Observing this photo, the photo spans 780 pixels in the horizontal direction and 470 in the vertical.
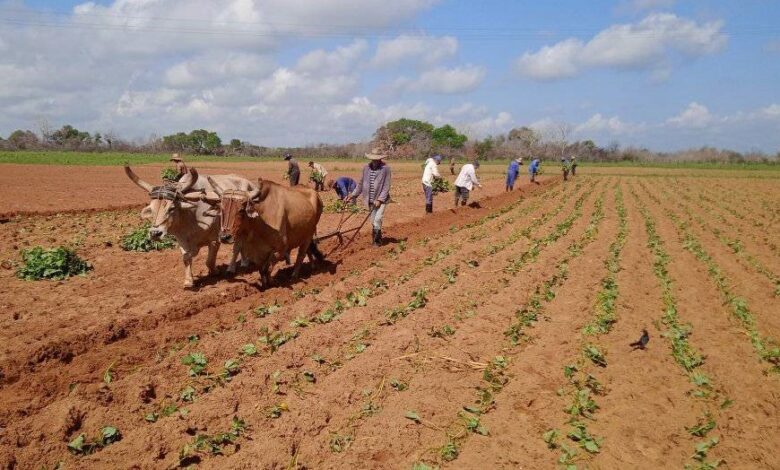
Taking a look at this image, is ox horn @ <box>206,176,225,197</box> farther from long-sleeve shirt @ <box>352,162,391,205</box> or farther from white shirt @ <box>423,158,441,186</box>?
white shirt @ <box>423,158,441,186</box>

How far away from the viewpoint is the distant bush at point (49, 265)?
9880 mm

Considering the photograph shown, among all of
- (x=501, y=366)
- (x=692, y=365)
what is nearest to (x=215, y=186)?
(x=501, y=366)

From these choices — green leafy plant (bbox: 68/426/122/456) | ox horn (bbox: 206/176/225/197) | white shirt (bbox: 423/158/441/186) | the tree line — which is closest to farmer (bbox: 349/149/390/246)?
ox horn (bbox: 206/176/225/197)

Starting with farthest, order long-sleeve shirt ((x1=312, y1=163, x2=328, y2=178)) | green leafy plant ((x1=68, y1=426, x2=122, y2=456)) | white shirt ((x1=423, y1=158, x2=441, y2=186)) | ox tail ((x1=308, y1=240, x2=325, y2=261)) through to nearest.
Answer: long-sleeve shirt ((x1=312, y1=163, x2=328, y2=178))
white shirt ((x1=423, y1=158, x2=441, y2=186))
ox tail ((x1=308, y1=240, x2=325, y2=261))
green leafy plant ((x1=68, y1=426, x2=122, y2=456))

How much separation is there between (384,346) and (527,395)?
6.09 feet

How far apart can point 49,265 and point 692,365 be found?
10591 millimetres

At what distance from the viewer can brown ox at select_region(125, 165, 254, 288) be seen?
8633 millimetres

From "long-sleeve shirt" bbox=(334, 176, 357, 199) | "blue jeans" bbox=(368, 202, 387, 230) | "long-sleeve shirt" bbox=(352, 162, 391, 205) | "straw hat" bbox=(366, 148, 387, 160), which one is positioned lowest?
"blue jeans" bbox=(368, 202, 387, 230)

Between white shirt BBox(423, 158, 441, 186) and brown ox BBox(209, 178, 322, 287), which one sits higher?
white shirt BBox(423, 158, 441, 186)

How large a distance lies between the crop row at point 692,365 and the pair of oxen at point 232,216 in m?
6.19

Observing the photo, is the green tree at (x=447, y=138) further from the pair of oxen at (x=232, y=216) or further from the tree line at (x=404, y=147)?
the pair of oxen at (x=232, y=216)

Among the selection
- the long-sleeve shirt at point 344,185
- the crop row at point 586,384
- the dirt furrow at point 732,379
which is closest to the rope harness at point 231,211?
the crop row at point 586,384

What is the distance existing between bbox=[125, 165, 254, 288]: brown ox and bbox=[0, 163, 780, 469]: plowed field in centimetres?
73

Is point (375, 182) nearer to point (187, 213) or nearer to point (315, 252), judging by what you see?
point (315, 252)
